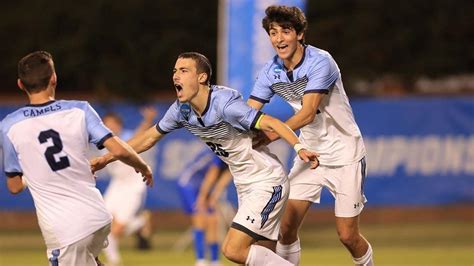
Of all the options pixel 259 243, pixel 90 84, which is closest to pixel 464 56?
pixel 90 84

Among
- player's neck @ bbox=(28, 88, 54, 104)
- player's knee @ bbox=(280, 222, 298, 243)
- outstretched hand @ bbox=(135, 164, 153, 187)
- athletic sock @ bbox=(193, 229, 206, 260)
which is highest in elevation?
player's neck @ bbox=(28, 88, 54, 104)

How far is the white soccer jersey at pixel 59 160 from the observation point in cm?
788

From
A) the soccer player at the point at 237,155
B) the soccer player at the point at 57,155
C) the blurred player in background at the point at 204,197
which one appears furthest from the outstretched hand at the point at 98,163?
the blurred player in background at the point at 204,197

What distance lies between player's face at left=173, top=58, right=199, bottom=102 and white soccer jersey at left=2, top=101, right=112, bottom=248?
977 millimetres

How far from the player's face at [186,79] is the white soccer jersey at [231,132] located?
0.47 ft

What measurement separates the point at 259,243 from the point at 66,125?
2.14 meters

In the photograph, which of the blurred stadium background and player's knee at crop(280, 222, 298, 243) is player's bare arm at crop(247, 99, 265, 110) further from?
the blurred stadium background

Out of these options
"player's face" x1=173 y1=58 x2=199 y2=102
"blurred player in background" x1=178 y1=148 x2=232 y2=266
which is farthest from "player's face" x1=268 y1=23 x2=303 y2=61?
"blurred player in background" x1=178 y1=148 x2=232 y2=266

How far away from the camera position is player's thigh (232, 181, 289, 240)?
8.89 metres

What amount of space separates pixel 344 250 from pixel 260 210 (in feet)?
26.8

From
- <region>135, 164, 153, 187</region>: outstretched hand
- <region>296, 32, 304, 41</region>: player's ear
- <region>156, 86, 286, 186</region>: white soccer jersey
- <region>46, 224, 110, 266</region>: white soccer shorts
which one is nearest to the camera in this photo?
<region>46, 224, 110, 266</region>: white soccer shorts

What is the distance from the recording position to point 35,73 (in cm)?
792

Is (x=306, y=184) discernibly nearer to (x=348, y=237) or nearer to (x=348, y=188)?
(x=348, y=188)

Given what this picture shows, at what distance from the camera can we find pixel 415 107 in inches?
814
